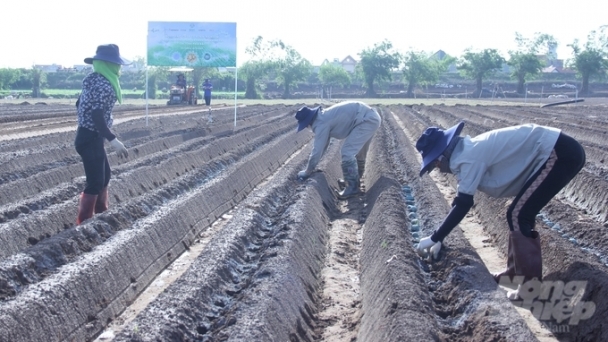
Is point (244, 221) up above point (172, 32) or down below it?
below

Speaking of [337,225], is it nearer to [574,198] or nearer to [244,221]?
[244,221]

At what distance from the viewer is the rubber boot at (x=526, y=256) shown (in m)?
5.38

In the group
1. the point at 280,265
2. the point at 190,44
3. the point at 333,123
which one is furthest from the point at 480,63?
the point at 280,265

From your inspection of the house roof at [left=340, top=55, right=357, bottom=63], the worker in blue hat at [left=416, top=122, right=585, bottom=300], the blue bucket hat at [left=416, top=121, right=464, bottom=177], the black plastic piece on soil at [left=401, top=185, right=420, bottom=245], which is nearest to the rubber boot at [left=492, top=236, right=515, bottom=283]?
the worker in blue hat at [left=416, top=122, right=585, bottom=300]

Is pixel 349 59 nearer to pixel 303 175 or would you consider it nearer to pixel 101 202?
pixel 303 175

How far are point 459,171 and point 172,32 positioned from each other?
1763cm

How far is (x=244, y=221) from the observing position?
752cm

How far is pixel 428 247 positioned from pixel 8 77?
211ft

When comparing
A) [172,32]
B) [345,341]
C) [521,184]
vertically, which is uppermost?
[172,32]

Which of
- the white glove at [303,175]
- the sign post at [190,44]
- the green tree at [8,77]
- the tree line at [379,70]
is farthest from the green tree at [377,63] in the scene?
the white glove at [303,175]

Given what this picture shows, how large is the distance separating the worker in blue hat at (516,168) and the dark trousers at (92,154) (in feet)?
10.4

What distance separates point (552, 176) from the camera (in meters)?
5.23

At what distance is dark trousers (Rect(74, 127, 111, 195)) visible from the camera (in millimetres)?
6867

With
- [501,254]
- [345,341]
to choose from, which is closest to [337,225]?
[501,254]
